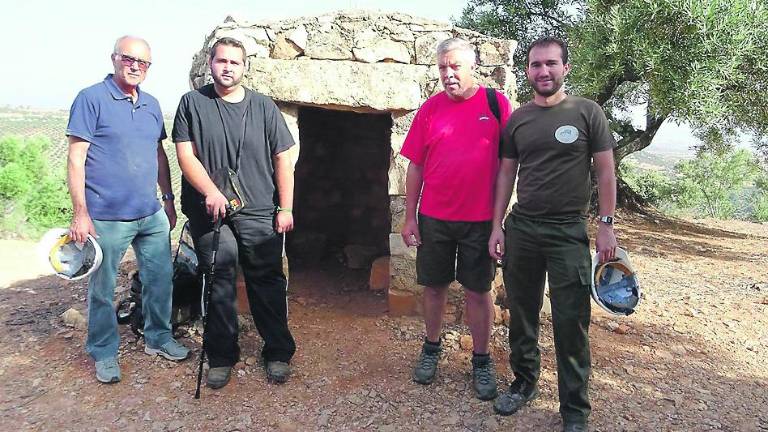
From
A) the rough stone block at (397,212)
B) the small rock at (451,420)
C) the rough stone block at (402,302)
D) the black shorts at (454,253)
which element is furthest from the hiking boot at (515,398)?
the rough stone block at (397,212)

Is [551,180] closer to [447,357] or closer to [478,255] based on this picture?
[478,255]

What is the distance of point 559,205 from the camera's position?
236cm

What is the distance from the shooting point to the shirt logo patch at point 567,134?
2283 mm

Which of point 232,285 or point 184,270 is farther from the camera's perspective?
point 184,270

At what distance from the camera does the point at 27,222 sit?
33.4ft

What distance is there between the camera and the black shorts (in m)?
2.69

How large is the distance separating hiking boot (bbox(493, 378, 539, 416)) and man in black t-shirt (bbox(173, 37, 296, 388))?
3.98 feet

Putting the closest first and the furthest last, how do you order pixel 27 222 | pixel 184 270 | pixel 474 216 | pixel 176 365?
pixel 474 216
pixel 176 365
pixel 184 270
pixel 27 222

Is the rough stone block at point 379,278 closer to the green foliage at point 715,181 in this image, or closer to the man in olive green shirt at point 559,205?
the man in olive green shirt at point 559,205

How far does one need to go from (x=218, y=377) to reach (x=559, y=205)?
2.04 meters

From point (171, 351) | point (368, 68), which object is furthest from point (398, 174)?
point (171, 351)

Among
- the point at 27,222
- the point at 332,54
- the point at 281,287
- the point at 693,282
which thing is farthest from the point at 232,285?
the point at 27,222

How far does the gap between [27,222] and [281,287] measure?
9571 mm

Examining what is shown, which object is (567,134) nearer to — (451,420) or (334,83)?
(451,420)
